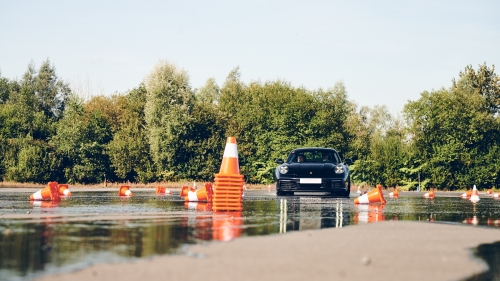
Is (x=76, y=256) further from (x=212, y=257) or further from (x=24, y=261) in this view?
(x=212, y=257)

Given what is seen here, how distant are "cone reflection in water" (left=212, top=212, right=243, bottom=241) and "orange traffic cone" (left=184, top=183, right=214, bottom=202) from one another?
557 cm

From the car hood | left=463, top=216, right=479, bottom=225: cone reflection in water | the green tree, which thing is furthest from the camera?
the green tree

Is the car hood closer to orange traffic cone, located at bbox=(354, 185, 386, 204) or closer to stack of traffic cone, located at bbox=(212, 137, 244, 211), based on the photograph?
orange traffic cone, located at bbox=(354, 185, 386, 204)

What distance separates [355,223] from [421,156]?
A: 46.0 meters

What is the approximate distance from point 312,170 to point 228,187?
23.8ft

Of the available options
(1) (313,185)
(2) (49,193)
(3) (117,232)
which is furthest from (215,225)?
(1) (313,185)

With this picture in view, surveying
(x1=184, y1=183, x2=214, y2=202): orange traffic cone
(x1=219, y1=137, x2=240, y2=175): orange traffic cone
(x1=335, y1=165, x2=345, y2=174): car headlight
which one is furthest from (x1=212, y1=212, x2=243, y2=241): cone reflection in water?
(x1=335, y1=165, x2=345, y2=174): car headlight

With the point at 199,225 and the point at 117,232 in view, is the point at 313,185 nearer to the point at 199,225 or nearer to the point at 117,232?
the point at 199,225

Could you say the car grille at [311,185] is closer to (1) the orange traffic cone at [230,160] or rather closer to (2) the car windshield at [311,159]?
(2) the car windshield at [311,159]

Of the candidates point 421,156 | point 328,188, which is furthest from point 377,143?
point 328,188

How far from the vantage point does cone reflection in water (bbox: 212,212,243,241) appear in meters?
9.66

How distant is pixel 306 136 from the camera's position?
2608 inches

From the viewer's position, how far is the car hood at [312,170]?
74.4ft

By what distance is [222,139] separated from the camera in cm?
6475
